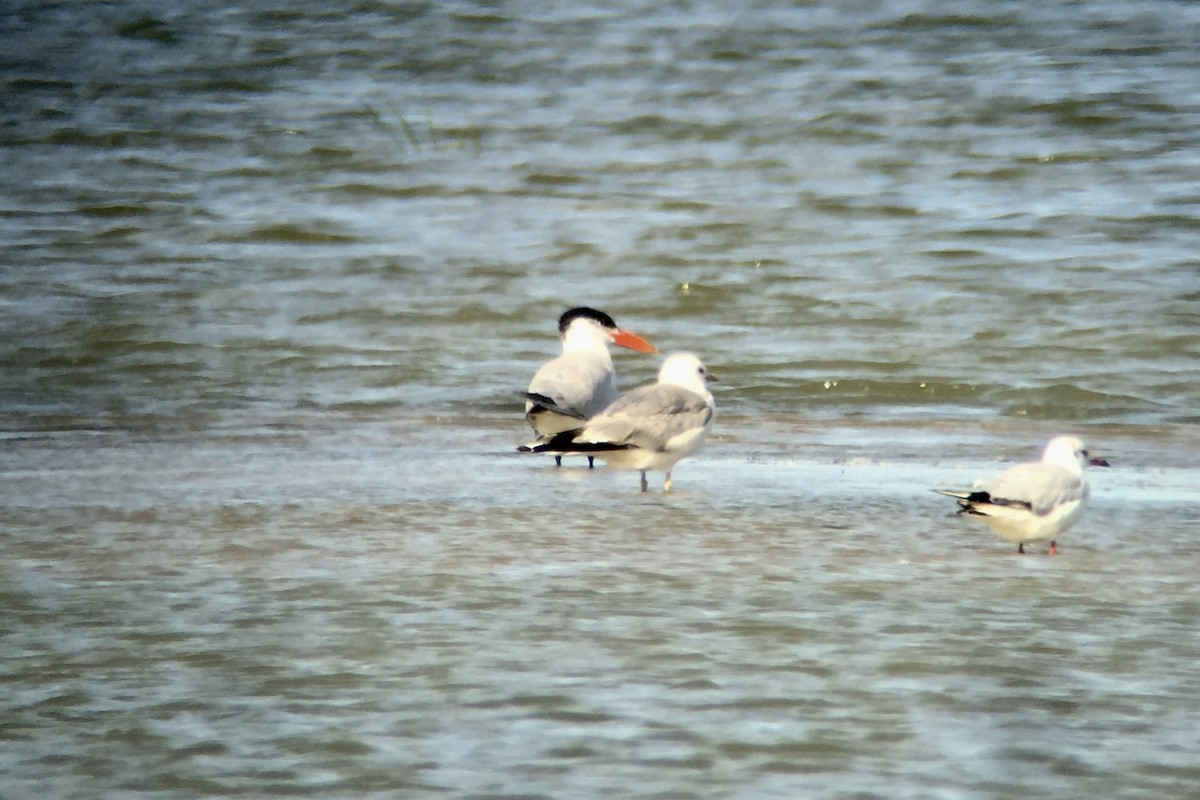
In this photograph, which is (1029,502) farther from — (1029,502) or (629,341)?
(629,341)

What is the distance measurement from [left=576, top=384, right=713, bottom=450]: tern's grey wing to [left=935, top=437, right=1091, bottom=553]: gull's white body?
4.52 feet

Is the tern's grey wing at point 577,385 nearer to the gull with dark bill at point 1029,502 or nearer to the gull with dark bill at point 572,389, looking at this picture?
the gull with dark bill at point 572,389

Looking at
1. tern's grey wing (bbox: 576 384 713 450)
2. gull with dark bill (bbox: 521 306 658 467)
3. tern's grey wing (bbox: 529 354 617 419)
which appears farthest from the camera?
tern's grey wing (bbox: 529 354 617 419)

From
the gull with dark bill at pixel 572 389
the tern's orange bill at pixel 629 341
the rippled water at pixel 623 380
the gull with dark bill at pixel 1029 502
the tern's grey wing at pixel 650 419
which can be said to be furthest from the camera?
the tern's orange bill at pixel 629 341

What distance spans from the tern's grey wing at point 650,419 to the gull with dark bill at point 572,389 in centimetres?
34

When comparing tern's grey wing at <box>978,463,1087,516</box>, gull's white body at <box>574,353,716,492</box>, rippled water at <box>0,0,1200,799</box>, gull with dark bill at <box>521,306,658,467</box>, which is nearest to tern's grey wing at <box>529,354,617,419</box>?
gull with dark bill at <box>521,306,658,467</box>

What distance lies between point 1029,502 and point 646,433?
1.66m

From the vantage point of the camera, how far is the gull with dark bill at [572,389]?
283 inches

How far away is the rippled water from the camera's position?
3.06 meters

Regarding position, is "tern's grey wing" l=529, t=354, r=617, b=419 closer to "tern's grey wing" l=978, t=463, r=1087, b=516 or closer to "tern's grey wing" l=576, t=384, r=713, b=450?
"tern's grey wing" l=576, t=384, r=713, b=450

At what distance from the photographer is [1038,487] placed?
15.6ft

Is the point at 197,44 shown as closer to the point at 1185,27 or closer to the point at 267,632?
the point at 1185,27

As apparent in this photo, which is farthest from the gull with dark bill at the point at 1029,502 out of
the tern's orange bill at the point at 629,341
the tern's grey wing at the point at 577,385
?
the tern's orange bill at the point at 629,341

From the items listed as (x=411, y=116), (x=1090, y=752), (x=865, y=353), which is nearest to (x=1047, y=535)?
(x=1090, y=752)
